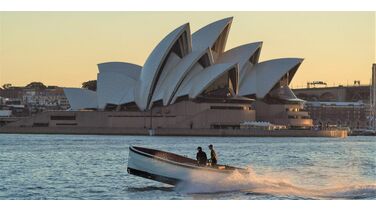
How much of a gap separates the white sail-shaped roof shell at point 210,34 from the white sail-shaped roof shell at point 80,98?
13.7m

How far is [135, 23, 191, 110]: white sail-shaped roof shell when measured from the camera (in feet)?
207

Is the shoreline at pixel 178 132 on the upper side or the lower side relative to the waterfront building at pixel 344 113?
lower

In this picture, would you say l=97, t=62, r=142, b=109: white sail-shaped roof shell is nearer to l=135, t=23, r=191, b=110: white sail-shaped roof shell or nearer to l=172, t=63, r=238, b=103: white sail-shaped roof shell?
l=135, t=23, r=191, b=110: white sail-shaped roof shell

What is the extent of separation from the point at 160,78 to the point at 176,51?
117 inches

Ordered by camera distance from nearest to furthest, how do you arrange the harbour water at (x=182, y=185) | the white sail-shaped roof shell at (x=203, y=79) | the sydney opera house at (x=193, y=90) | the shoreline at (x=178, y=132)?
the harbour water at (x=182, y=185) → the sydney opera house at (x=193, y=90) → the white sail-shaped roof shell at (x=203, y=79) → the shoreline at (x=178, y=132)

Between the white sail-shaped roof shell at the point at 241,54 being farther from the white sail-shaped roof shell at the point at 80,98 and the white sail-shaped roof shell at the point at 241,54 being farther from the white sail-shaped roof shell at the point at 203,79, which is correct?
the white sail-shaped roof shell at the point at 80,98

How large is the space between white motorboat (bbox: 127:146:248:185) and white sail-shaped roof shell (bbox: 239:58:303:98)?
5195 cm

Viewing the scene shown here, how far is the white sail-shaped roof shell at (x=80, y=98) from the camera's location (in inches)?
2972

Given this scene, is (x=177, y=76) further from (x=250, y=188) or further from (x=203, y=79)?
(x=250, y=188)

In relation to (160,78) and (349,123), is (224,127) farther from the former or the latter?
(349,123)

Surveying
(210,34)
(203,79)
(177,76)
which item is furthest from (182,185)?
Answer: (203,79)

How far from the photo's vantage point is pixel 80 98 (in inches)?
2997

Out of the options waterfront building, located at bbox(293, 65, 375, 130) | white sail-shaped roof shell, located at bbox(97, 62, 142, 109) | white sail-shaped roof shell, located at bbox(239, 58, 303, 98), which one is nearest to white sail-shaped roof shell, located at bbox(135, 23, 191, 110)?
white sail-shaped roof shell, located at bbox(97, 62, 142, 109)

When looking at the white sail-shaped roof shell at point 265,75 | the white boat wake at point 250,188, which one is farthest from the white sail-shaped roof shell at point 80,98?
the white boat wake at point 250,188
